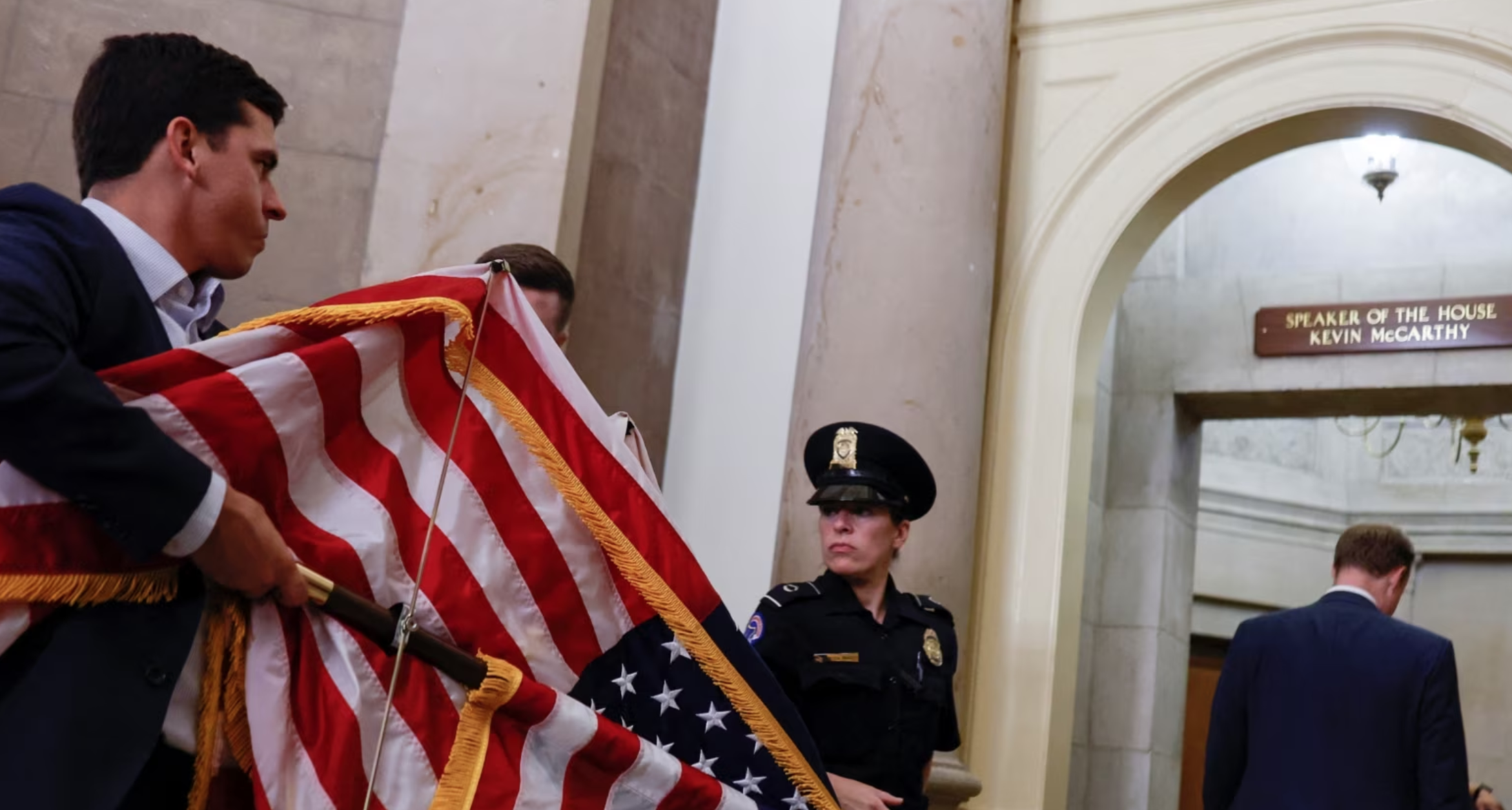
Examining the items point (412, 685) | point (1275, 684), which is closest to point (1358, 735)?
point (1275, 684)

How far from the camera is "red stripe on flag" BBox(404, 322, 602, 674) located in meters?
1.97

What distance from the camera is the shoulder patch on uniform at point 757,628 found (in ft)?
10.1

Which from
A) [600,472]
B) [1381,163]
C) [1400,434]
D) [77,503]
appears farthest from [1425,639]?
[1400,434]

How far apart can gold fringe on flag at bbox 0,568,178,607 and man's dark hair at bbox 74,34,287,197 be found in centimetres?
51

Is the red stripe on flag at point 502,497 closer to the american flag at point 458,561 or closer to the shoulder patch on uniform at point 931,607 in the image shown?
the american flag at point 458,561

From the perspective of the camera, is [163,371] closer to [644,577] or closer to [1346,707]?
[644,577]

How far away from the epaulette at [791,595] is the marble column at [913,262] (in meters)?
1.38

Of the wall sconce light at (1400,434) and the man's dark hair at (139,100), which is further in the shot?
the wall sconce light at (1400,434)

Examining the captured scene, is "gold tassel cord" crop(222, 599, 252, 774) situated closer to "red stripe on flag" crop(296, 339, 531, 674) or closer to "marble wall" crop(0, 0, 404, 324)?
"red stripe on flag" crop(296, 339, 531, 674)

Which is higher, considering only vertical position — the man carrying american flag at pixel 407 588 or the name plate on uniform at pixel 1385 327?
the name plate on uniform at pixel 1385 327

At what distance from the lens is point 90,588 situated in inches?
62.8

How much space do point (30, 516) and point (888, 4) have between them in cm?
392

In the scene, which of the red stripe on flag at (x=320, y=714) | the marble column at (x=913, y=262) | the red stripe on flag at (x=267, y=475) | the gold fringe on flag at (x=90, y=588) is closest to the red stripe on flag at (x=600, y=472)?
the red stripe on flag at (x=267, y=475)

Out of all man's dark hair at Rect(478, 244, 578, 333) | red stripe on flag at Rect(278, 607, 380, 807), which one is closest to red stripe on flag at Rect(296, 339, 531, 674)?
red stripe on flag at Rect(278, 607, 380, 807)
